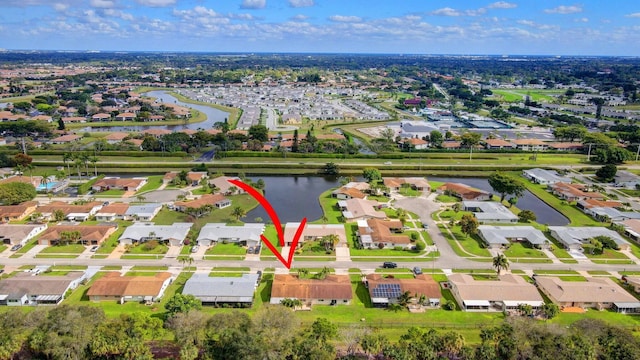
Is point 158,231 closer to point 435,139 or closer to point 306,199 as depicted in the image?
point 306,199

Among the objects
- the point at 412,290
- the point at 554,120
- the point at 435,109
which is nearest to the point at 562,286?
the point at 412,290

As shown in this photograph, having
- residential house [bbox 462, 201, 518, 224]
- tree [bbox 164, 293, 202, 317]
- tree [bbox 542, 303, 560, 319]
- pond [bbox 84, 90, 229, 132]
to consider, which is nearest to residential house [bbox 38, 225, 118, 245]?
tree [bbox 164, 293, 202, 317]

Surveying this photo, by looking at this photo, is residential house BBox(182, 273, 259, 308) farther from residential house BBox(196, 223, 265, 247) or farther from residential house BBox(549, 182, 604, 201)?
residential house BBox(549, 182, 604, 201)

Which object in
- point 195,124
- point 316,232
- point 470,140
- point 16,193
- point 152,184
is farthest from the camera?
point 195,124

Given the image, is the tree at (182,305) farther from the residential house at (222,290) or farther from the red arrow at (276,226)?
the red arrow at (276,226)

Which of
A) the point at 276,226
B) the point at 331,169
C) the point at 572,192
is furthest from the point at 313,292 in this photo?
the point at 572,192

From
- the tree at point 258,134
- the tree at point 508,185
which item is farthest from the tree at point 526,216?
the tree at point 258,134

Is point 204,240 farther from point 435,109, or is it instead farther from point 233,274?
point 435,109
